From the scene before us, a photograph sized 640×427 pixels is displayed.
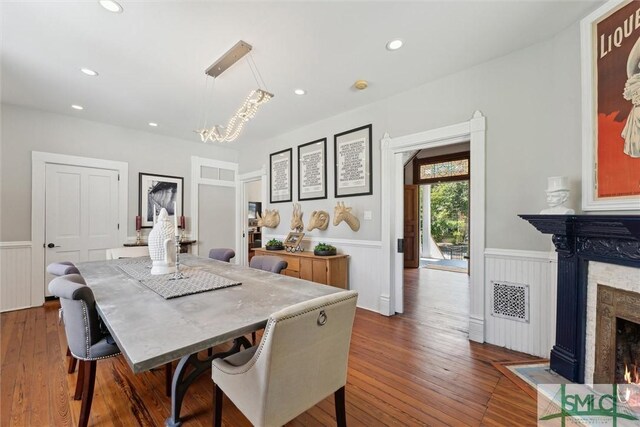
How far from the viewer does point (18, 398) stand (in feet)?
5.97

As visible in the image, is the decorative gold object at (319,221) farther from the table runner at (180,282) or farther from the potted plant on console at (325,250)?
the table runner at (180,282)

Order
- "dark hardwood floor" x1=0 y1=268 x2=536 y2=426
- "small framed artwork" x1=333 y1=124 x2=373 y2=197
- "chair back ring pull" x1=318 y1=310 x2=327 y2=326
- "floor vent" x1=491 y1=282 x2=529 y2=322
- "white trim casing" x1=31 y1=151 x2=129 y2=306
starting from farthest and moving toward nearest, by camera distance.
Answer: "white trim casing" x1=31 y1=151 x2=129 y2=306, "small framed artwork" x1=333 y1=124 x2=373 y2=197, "floor vent" x1=491 y1=282 x2=529 y2=322, "dark hardwood floor" x1=0 y1=268 x2=536 y2=426, "chair back ring pull" x1=318 y1=310 x2=327 y2=326

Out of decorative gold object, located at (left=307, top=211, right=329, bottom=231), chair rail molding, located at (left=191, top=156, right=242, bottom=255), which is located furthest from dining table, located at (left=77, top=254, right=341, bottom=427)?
chair rail molding, located at (left=191, top=156, right=242, bottom=255)

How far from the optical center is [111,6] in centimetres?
190

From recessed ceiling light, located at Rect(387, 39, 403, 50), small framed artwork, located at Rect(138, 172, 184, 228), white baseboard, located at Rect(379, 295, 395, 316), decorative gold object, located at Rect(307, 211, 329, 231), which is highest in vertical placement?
recessed ceiling light, located at Rect(387, 39, 403, 50)

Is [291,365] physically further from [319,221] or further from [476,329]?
[319,221]

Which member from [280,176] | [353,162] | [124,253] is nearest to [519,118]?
[353,162]

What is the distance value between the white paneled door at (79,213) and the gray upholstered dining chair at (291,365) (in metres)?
4.23

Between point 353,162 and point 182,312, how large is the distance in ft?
9.71

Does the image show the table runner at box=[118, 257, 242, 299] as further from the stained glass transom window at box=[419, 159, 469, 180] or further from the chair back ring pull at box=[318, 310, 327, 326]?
the stained glass transom window at box=[419, 159, 469, 180]

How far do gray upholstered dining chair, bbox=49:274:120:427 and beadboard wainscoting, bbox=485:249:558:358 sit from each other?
3.09 meters

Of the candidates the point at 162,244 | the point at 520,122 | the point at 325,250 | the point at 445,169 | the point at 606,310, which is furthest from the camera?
the point at 445,169

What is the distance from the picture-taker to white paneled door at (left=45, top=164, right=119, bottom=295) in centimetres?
391

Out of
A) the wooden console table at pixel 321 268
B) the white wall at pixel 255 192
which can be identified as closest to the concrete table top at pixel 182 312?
the wooden console table at pixel 321 268
